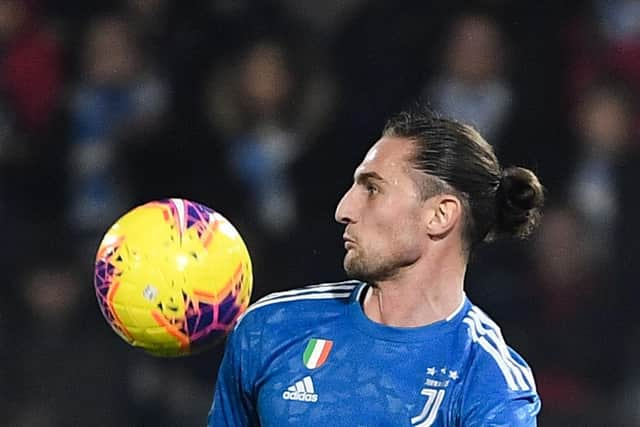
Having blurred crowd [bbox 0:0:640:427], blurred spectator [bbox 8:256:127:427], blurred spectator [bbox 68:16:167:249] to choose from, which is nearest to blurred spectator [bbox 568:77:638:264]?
blurred crowd [bbox 0:0:640:427]

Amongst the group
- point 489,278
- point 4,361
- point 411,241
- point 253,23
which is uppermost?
point 411,241

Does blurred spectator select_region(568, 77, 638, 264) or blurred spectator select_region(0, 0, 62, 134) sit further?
blurred spectator select_region(0, 0, 62, 134)

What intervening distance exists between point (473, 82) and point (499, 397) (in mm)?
3458

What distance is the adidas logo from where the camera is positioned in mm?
3076

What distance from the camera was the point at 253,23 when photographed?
659 centimetres

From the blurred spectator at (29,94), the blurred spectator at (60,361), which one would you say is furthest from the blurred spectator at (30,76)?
the blurred spectator at (60,361)

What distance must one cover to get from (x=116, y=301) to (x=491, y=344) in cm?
94

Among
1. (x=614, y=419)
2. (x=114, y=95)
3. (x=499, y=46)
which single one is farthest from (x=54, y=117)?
(x=614, y=419)

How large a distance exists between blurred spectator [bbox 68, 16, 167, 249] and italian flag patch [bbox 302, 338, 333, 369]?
3.41 m

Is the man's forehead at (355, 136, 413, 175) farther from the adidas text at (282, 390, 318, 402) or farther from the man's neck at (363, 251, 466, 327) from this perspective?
the adidas text at (282, 390, 318, 402)

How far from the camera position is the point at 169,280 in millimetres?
3070

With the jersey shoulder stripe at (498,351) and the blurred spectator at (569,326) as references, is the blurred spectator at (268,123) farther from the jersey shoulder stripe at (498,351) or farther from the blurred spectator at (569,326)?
the jersey shoulder stripe at (498,351)

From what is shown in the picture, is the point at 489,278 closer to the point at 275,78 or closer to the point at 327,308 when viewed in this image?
the point at 275,78

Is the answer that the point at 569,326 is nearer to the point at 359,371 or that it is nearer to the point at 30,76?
the point at 359,371
